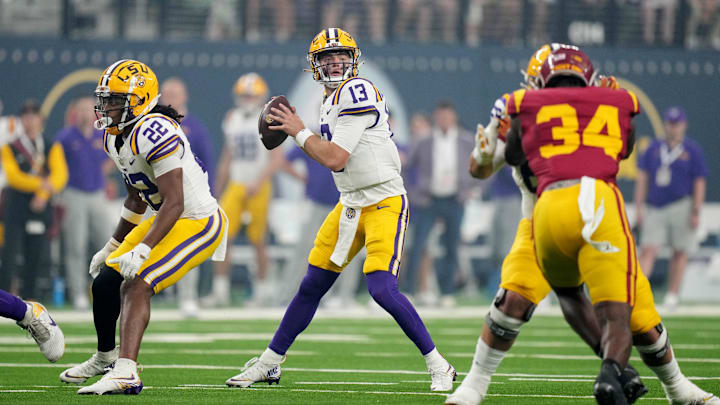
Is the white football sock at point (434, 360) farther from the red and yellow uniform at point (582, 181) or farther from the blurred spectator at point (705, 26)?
the blurred spectator at point (705, 26)

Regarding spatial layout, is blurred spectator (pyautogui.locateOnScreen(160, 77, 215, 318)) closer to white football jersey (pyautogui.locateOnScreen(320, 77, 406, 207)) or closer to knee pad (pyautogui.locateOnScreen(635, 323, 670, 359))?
white football jersey (pyautogui.locateOnScreen(320, 77, 406, 207))

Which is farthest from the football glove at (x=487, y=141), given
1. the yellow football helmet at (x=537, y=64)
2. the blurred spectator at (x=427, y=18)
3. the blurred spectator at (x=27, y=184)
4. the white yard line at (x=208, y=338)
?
the blurred spectator at (x=427, y=18)

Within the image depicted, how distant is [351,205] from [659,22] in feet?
38.4

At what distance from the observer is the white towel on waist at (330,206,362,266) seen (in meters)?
6.34

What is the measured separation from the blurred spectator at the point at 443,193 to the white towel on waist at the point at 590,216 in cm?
849

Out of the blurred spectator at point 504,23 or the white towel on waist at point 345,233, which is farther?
the blurred spectator at point 504,23

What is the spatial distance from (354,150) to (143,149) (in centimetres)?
120


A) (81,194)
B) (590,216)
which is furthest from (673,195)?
(590,216)

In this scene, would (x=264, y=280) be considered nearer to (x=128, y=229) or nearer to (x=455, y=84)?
(x=455, y=84)

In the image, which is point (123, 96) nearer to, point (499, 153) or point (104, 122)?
point (104, 122)

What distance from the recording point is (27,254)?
12.7 meters

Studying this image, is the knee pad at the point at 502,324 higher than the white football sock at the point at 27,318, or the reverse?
the knee pad at the point at 502,324

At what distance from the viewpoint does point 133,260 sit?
5762 millimetres

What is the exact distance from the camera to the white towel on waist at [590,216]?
467cm
